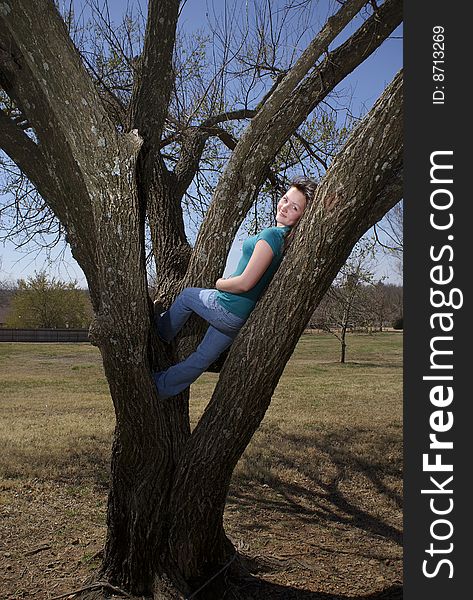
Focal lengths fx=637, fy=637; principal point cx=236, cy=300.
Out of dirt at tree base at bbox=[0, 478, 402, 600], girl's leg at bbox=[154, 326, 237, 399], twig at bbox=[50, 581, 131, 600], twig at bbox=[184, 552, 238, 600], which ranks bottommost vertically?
dirt at tree base at bbox=[0, 478, 402, 600]

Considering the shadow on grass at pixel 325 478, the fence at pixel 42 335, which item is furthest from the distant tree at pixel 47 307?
the shadow on grass at pixel 325 478

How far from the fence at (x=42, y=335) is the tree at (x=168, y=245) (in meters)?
21.8

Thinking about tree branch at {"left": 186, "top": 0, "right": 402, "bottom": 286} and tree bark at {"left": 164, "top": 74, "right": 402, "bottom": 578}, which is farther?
tree branch at {"left": 186, "top": 0, "right": 402, "bottom": 286}

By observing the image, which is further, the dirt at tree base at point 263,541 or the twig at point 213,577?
the dirt at tree base at point 263,541

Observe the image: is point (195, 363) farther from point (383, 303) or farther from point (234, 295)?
point (383, 303)

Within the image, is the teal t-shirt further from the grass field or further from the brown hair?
the grass field

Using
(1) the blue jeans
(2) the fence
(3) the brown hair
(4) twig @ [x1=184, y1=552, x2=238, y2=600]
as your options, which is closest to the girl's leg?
(1) the blue jeans

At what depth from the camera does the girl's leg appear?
379 cm

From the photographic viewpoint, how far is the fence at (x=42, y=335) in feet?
81.8

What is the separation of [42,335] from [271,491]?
19.7 metres

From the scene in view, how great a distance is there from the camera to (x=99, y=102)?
3.68 metres

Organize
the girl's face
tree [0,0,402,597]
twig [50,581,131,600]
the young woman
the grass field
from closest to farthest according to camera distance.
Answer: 1. tree [0,0,402,597]
2. the young woman
3. the girl's face
4. twig [50,581,131,600]
5. the grass field

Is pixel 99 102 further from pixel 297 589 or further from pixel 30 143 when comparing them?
pixel 297 589

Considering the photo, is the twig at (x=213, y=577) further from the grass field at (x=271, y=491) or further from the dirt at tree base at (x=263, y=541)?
the grass field at (x=271, y=491)
